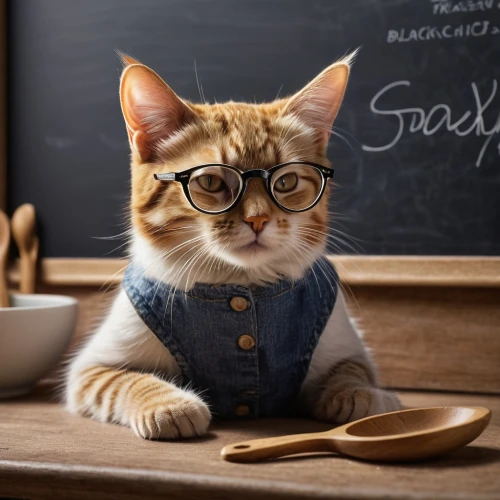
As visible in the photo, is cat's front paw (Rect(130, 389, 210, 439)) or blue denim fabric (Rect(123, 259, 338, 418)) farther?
blue denim fabric (Rect(123, 259, 338, 418))

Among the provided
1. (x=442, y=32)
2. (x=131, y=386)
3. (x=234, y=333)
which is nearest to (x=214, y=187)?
(x=234, y=333)

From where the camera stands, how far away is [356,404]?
100cm

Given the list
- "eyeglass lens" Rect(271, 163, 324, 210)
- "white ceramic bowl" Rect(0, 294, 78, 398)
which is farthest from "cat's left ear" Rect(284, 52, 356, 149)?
"white ceramic bowl" Rect(0, 294, 78, 398)

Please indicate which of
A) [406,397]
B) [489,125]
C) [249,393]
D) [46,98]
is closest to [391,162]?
[489,125]

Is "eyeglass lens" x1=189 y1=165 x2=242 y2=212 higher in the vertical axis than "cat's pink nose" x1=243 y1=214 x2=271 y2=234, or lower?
higher

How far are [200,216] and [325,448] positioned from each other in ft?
1.28

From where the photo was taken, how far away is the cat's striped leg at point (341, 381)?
3.30 ft

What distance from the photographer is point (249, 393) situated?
1.04 metres

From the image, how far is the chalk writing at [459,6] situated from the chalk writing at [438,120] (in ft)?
0.52

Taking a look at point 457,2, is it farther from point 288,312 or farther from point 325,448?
point 325,448

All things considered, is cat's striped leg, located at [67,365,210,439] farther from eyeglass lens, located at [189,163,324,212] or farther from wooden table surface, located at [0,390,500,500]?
eyeglass lens, located at [189,163,324,212]

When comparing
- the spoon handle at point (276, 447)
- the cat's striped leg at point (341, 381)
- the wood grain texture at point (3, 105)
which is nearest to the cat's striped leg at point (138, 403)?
the spoon handle at point (276, 447)

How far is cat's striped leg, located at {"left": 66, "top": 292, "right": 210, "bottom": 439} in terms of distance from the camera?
2.99 feet

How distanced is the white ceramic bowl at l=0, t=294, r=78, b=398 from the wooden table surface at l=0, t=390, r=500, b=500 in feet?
0.97
